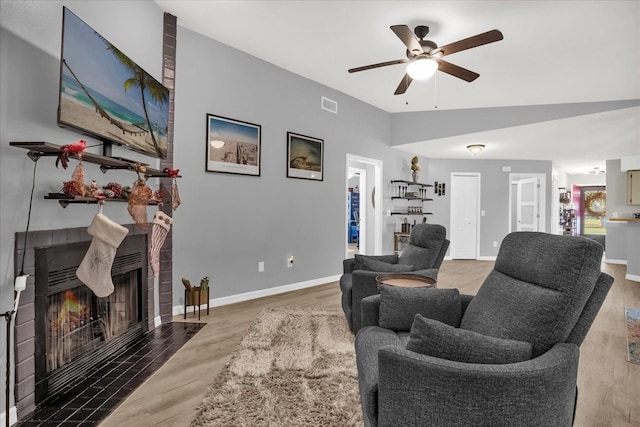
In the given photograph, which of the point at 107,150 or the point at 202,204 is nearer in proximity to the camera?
the point at 107,150

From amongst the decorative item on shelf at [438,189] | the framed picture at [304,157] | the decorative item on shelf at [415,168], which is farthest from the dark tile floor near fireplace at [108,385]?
the decorative item on shelf at [438,189]

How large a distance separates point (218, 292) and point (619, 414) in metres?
3.31

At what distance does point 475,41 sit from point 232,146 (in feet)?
8.32

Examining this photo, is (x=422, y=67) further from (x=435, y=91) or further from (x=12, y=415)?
(x=12, y=415)

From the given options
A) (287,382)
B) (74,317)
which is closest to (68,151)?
(74,317)

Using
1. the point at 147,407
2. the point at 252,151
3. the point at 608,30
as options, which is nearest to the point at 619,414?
the point at 147,407

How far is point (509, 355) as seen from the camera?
1212mm

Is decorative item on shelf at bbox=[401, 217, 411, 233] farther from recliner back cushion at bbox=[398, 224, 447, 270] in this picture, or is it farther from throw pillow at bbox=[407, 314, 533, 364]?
throw pillow at bbox=[407, 314, 533, 364]

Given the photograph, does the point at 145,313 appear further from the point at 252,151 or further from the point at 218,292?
the point at 252,151

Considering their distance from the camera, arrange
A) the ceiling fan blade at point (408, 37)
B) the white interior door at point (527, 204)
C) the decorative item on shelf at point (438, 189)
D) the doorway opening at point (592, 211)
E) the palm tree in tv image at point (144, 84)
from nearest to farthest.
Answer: the palm tree in tv image at point (144, 84) → the ceiling fan blade at point (408, 37) → the decorative item on shelf at point (438, 189) → the white interior door at point (527, 204) → the doorway opening at point (592, 211)

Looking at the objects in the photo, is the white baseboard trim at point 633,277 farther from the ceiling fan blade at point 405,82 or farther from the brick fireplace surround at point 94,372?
the brick fireplace surround at point 94,372

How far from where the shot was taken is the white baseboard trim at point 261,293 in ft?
12.2

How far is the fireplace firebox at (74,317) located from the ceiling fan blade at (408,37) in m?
2.55

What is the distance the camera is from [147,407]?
190 cm
